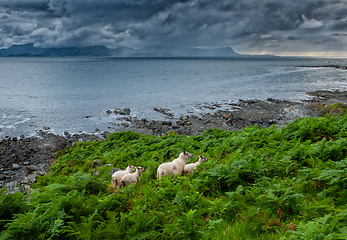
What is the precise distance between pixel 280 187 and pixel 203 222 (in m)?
2.49

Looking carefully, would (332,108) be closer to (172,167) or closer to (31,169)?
(172,167)

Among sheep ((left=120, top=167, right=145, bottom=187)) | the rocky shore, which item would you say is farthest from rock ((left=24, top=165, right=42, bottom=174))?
sheep ((left=120, top=167, right=145, bottom=187))

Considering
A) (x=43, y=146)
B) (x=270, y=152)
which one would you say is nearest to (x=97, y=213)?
(x=270, y=152)

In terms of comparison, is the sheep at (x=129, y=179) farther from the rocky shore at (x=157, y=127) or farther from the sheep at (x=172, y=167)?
the rocky shore at (x=157, y=127)

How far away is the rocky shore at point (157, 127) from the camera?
1907 cm

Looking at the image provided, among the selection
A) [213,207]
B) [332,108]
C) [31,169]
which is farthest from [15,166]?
[332,108]

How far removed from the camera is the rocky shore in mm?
19073

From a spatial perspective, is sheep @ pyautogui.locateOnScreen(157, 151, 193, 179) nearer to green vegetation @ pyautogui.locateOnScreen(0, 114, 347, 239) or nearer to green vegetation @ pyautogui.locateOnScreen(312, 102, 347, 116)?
green vegetation @ pyautogui.locateOnScreen(0, 114, 347, 239)

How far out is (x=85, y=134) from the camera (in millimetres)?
28531

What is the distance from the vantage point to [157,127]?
30516mm

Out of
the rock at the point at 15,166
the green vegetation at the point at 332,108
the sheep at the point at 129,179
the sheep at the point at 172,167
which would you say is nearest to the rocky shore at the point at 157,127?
the rock at the point at 15,166

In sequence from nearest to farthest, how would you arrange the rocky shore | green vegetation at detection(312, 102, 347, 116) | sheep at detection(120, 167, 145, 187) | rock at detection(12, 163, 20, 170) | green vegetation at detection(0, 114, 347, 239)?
green vegetation at detection(0, 114, 347, 239) < sheep at detection(120, 167, 145, 187) < the rocky shore < rock at detection(12, 163, 20, 170) < green vegetation at detection(312, 102, 347, 116)

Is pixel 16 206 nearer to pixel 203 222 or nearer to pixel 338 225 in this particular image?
pixel 203 222

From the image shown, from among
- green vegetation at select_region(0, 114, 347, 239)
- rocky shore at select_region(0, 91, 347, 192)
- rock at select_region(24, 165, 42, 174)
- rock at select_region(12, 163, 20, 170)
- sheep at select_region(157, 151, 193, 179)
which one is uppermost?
green vegetation at select_region(0, 114, 347, 239)
